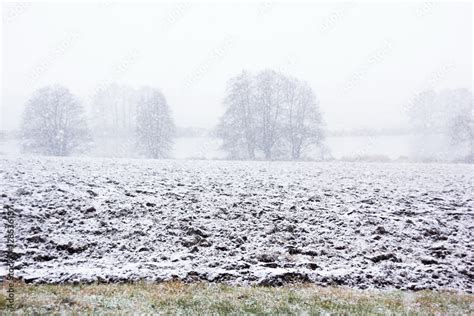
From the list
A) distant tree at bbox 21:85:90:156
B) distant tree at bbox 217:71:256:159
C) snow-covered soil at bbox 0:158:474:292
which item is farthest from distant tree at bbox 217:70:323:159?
snow-covered soil at bbox 0:158:474:292

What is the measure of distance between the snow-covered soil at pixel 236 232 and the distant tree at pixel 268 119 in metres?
27.8

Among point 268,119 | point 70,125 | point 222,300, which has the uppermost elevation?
point 268,119

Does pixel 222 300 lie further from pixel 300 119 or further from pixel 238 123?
pixel 300 119

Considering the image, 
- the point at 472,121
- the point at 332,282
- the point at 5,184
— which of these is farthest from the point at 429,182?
the point at 472,121

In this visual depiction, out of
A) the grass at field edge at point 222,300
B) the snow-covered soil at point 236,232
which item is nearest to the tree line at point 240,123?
the snow-covered soil at point 236,232

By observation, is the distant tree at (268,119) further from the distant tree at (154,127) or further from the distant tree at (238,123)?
the distant tree at (154,127)

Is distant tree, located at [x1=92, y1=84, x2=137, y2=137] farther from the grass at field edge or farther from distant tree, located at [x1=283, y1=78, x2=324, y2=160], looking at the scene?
the grass at field edge

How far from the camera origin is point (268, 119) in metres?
48.0

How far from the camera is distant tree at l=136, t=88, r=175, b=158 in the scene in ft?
170

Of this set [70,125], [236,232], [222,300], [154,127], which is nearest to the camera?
[222,300]

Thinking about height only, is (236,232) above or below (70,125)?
below

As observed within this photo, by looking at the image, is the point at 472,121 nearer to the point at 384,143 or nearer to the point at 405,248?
the point at 384,143

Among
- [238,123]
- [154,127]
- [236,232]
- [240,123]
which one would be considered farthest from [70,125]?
[236,232]

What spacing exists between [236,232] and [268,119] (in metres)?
35.5
